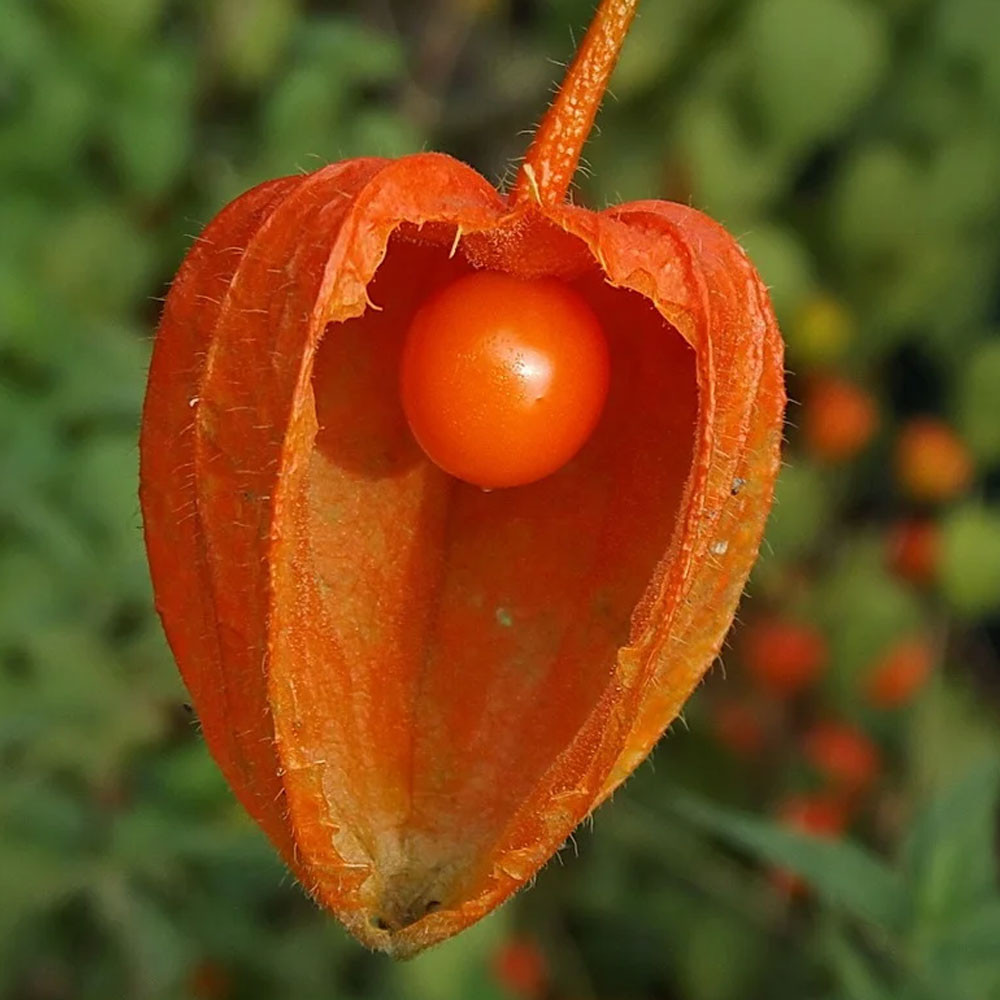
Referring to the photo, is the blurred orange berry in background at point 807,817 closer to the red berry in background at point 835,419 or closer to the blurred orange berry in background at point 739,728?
the blurred orange berry in background at point 739,728

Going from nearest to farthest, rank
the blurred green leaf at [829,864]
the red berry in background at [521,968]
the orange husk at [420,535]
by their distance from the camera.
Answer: the orange husk at [420,535]
the blurred green leaf at [829,864]
the red berry in background at [521,968]

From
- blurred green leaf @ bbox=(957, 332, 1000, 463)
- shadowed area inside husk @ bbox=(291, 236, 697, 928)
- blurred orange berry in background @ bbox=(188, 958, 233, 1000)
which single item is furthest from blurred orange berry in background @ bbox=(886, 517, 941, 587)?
shadowed area inside husk @ bbox=(291, 236, 697, 928)

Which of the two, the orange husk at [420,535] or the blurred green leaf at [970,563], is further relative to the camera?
the blurred green leaf at [970,563]

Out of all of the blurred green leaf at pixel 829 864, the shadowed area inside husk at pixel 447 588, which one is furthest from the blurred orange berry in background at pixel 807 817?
the shadowed area inside husk at pixel 447 588

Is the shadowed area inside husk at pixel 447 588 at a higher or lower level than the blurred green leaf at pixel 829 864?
higher

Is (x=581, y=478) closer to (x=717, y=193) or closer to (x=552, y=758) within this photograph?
(x=552, y=758)

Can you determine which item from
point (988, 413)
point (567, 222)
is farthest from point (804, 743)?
point (567, 222)
